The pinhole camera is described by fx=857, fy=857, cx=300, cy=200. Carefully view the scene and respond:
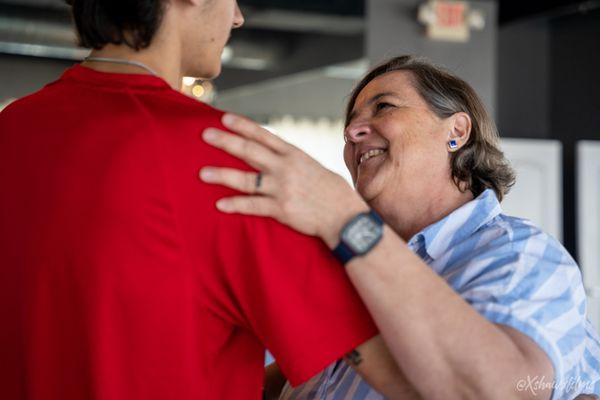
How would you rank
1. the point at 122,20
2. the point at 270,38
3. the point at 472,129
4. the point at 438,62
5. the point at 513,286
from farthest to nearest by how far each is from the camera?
the point at 270,38, the point at 438,62, the point at 472,129, the point at 513,286, the point at 122,20

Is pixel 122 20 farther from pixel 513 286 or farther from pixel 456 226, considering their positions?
pixel 456 226

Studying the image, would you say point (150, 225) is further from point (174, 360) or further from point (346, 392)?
point (346, 392)

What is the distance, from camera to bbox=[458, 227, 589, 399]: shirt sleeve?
149cm

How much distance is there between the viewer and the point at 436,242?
6.39 feet

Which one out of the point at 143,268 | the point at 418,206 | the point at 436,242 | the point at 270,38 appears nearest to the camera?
the point at 143,268

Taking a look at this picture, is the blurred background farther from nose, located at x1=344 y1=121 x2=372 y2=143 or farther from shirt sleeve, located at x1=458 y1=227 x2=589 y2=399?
shirt sleeve, located at x1=458 y1=227 x2=589 y2=399

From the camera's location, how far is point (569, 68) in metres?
7.46

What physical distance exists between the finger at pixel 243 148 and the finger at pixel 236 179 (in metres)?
0.02

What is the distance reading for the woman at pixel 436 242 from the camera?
128 centimetres

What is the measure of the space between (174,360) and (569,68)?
6.85 meters

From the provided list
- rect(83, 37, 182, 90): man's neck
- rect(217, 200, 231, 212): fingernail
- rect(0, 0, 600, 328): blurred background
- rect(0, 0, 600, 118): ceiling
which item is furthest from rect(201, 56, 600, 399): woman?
rect(0, 0, 600, 118): ceiling

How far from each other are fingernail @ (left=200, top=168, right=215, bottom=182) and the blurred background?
4972 millimetres

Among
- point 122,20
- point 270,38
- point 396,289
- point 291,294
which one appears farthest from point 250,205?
point 270,38

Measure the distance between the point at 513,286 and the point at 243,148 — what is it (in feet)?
1.96
